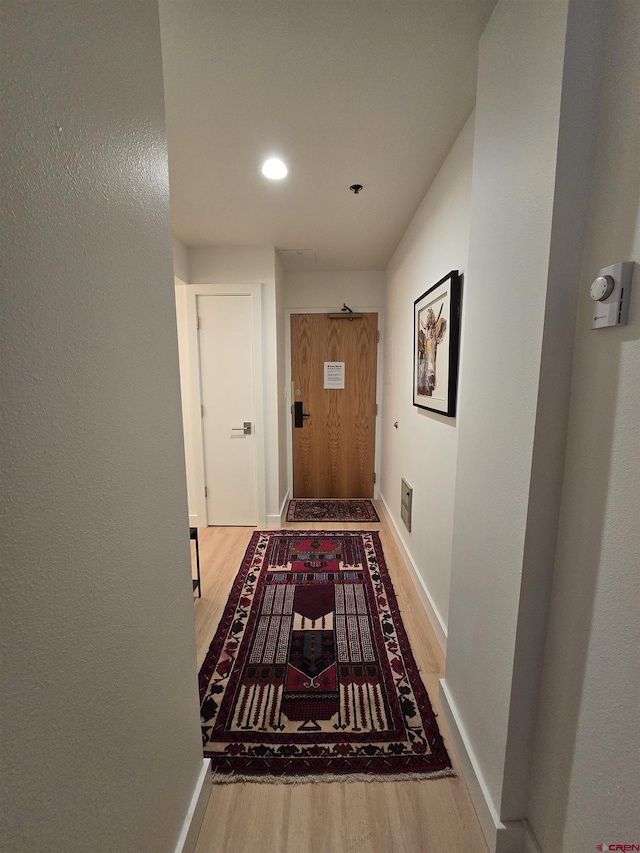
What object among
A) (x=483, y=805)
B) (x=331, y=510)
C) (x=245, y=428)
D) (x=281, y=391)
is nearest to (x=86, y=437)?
(x=483, y=805)

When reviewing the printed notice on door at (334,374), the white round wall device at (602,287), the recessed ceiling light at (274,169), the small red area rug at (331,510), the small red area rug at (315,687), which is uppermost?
the recessed ceiling light at (274,169)

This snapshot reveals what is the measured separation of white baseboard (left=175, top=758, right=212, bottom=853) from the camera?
0.96 meters

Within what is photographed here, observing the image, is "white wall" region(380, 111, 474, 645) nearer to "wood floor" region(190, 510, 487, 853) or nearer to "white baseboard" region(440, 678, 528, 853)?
"white baseboard" region(440, 678, 528, 853)

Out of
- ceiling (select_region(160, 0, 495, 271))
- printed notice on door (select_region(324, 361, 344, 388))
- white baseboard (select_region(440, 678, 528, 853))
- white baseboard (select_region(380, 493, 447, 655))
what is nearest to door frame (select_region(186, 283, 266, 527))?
ceiling (select_region(160, 0, 495, 271))

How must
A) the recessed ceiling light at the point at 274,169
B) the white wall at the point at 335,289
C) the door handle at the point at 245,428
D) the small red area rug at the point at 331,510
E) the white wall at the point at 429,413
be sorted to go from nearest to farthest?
the white wall at the point at 429,413, the recessed ceiling light at the point at 274,169, the door handle at the point at 245,428, the small red area rug at the point at 331,510, the white wall at the point at 335,289

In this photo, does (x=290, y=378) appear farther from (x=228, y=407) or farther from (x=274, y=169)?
(x=274, y=169)

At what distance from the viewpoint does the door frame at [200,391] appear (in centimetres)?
295

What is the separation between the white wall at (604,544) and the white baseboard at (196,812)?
3.24 feet

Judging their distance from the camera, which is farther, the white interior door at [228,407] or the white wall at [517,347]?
the white interior door at [228,407]

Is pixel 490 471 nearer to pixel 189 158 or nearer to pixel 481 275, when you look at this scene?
pixel 481 275

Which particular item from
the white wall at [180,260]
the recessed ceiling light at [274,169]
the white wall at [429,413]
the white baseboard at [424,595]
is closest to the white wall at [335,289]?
the white wall at [429,413]

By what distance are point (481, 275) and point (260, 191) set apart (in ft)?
5.07

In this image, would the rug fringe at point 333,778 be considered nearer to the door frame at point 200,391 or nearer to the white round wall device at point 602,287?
the white round wall device at point 602,287

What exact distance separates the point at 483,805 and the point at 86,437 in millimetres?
1540
